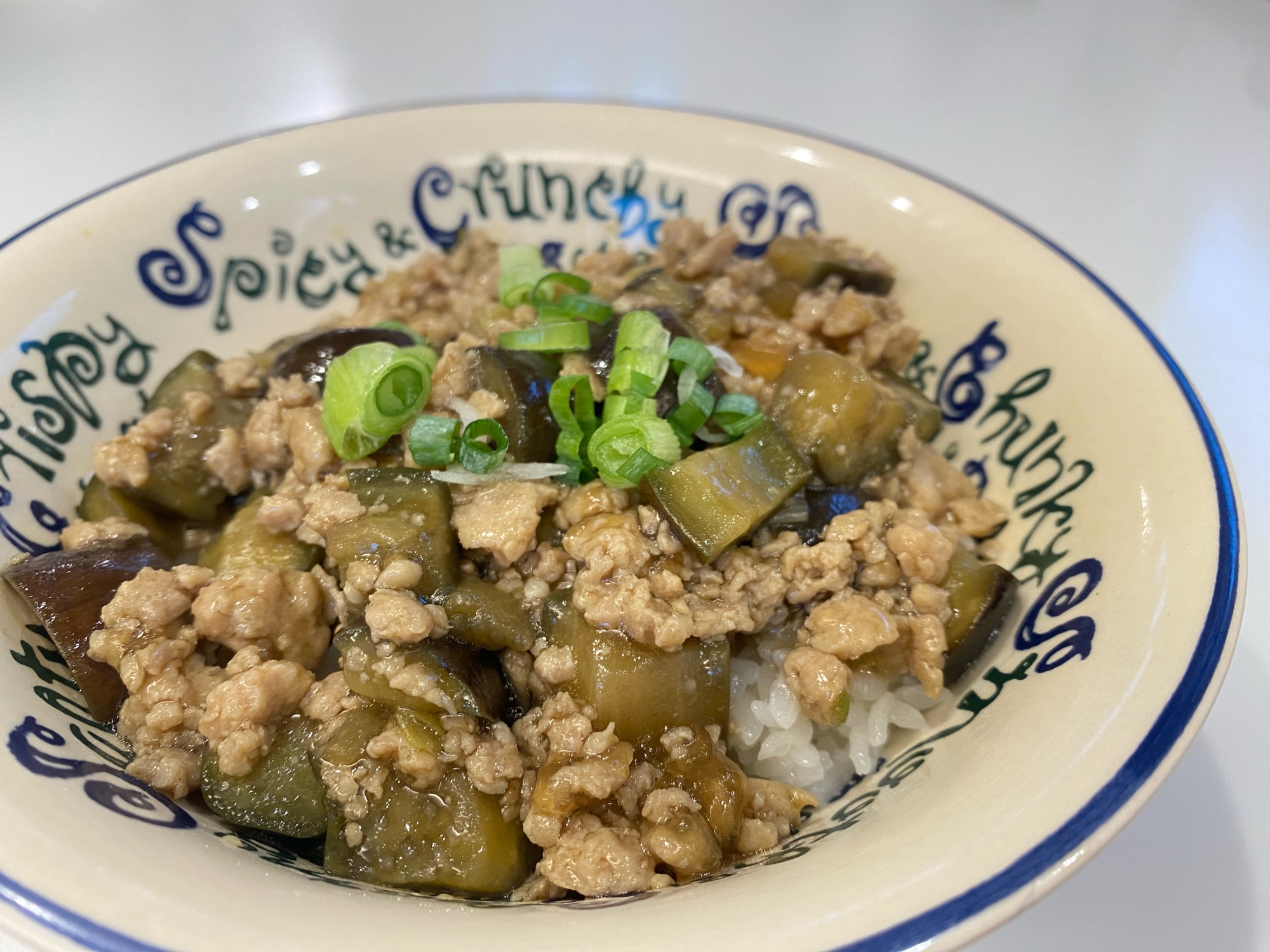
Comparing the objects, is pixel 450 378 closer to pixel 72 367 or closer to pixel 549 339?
pixel 549 339

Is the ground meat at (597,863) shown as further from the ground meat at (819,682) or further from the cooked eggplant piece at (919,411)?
the cooked eggplant piece at (919,411)

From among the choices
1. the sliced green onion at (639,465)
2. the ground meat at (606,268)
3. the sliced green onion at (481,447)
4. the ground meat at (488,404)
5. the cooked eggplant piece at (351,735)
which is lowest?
the cooked eggplant piece at (351,735)

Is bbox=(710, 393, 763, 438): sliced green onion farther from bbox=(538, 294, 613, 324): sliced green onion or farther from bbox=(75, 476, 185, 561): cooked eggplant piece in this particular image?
bbox=(75, 476, 185, 561): cooked eggplant piece

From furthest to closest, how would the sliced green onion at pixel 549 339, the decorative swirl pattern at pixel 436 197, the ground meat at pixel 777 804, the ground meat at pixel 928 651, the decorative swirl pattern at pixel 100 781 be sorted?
the decorative swirl pattern at pixel 436 197
the sliced green onion at pixel 549 339
the ground meat at pixel 928 651
the ground meat at pixel 777 804
the decorative swirl pattern at pixel 100 781

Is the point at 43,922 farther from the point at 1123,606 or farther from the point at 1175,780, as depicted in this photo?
the point at 1175,780

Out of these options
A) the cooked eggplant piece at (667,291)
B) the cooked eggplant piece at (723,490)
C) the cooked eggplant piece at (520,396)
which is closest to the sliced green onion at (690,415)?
the cooked eggplant piece at (723,490)

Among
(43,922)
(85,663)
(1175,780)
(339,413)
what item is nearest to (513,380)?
(339,413)

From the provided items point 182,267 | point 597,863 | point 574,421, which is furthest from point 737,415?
point 182,267
